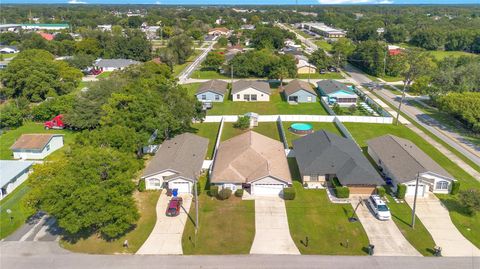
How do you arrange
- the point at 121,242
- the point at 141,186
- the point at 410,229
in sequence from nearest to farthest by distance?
the point at 121,242 < the point at 410,229 < the point at 141,186

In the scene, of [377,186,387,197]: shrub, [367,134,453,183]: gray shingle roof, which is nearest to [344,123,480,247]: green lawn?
[367,134,453,183]: gray shingle roof

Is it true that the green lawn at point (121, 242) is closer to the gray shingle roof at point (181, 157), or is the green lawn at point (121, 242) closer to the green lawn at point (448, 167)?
the gray shingle roof at point (181, 157)

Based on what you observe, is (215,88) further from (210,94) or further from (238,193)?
(238,193)

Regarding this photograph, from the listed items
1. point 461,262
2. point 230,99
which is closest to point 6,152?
point 230,99

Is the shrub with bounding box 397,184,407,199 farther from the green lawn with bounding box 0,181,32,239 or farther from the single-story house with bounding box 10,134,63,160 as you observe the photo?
the single-story house with bounding box 10,134,63,160

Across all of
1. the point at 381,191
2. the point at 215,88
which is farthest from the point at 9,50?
the point at 381,191

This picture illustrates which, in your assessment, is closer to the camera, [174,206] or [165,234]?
[165,234]

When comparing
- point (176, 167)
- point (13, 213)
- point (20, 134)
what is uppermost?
point (176, 167)
